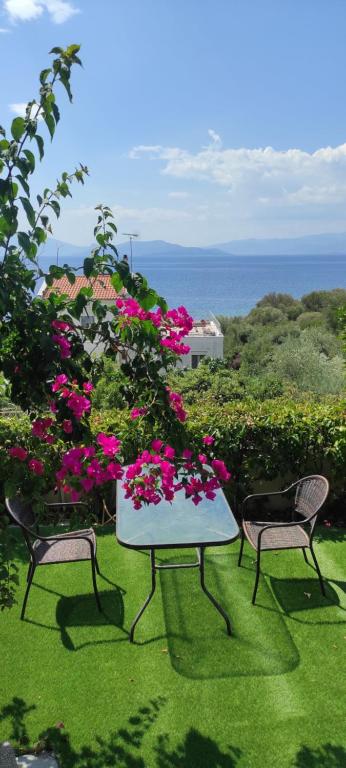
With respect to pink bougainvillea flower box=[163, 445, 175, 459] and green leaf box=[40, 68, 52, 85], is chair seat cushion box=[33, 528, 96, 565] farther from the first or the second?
green leaf box=[40, 68, 52, 85]

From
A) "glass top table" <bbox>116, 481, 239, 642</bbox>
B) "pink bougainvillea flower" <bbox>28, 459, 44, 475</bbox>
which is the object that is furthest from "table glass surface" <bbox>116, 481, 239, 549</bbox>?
"pink bougainvillea flower" <bbox>28, 459, 44, 475</bbox>

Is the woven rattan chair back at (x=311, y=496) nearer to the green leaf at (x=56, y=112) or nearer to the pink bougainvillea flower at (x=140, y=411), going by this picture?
the pink bougainvillea flower at (x=140, y=411)

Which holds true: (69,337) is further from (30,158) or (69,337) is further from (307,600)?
(307,600)

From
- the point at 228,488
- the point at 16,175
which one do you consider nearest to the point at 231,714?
the point at 228,488

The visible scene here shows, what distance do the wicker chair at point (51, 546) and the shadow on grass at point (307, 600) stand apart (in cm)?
138

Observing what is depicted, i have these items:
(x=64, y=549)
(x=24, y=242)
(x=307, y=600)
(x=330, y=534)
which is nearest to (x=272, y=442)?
(x=330, y=534)

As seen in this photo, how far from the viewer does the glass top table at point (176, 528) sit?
10.9ft

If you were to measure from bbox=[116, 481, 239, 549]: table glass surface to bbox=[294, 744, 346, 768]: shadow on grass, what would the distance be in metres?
1.15

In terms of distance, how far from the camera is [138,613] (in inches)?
140

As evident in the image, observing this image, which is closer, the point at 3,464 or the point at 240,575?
the point at 240,575

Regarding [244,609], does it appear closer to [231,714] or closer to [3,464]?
[231,714]

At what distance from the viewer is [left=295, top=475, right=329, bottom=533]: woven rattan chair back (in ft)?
12.8

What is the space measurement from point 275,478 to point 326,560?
1.10 metres

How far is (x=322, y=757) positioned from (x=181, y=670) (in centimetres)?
93
